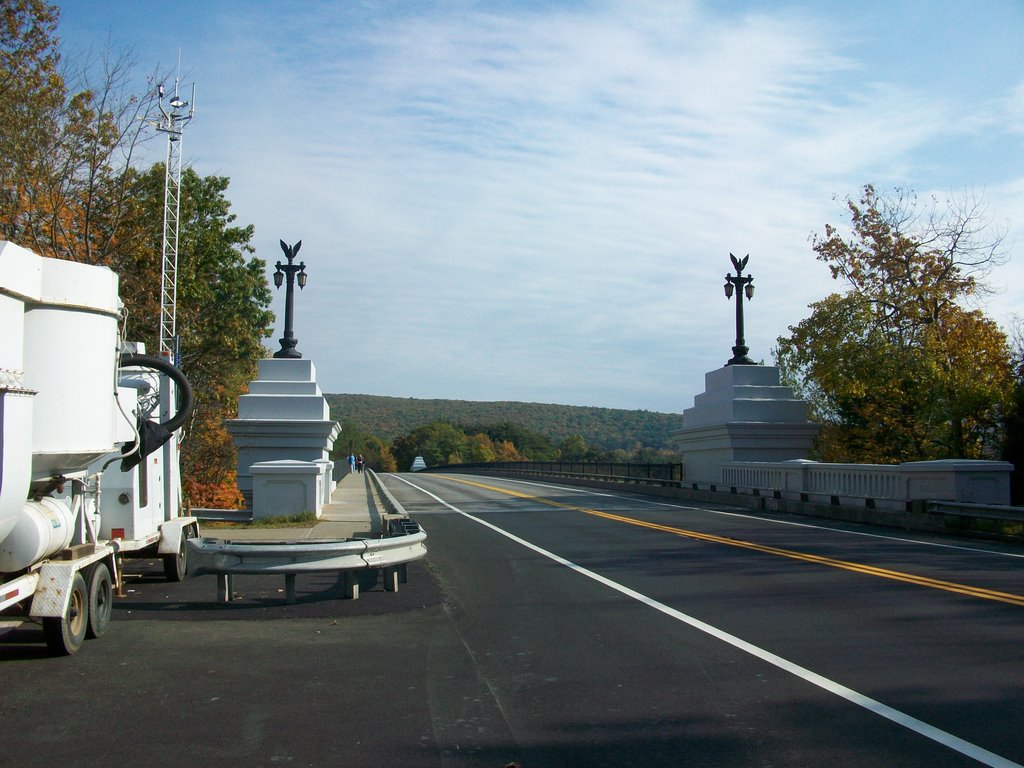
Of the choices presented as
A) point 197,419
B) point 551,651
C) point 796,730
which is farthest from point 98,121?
point 796,730

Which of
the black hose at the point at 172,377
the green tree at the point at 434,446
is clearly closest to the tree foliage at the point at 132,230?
the black hose at the point at 172,377

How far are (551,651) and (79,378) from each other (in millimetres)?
4649

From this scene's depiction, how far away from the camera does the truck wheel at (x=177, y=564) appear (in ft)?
39.4

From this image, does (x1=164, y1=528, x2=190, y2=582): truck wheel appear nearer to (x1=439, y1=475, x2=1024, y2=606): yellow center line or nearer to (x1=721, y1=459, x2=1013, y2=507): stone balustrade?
(x1=439, y1=475, x2=1024, y2=606): yellow center line

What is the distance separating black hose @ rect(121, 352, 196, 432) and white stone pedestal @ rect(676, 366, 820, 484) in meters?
20.3

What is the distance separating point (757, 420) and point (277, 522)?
1576cm

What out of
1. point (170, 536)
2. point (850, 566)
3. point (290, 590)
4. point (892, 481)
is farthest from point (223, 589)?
point (892, 481)

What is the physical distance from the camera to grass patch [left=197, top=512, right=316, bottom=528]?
61.1 ft

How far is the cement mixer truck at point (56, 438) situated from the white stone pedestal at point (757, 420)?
21974 mm

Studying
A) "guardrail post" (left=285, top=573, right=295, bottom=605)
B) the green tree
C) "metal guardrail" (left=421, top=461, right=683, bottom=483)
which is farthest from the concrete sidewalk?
the green tree

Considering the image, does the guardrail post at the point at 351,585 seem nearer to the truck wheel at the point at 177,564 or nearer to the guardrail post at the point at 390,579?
the guardrail post at the point at 390,579

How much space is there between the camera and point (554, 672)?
7367 mm

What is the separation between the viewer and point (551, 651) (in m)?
8.12

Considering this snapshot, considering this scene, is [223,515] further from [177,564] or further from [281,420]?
[177,564]
